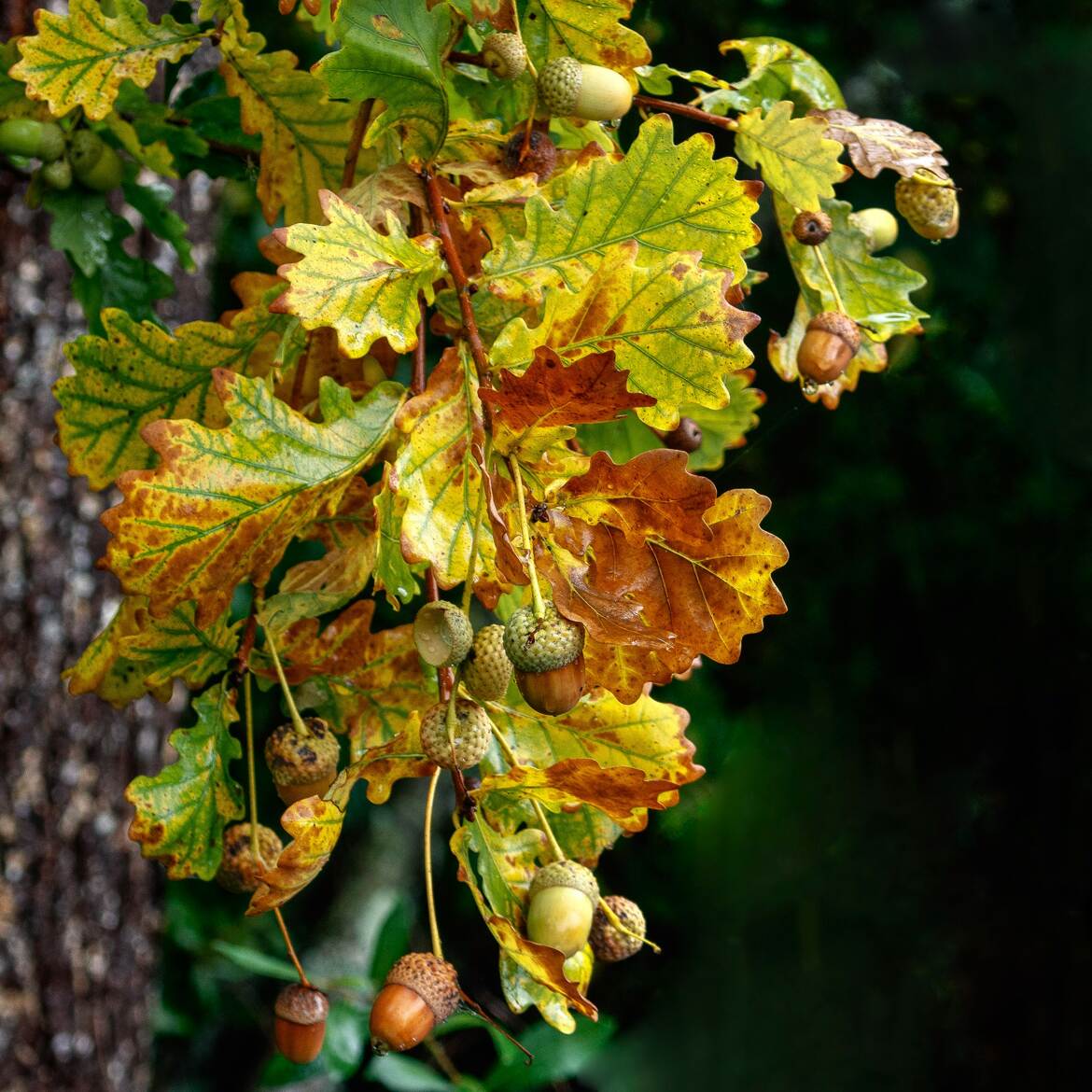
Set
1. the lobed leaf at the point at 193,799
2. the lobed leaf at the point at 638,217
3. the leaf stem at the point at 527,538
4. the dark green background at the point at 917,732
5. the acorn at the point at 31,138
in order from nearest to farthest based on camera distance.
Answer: the leaf stem at the point at 527,538, the lobed leaf at the point at 638,217, the lobed leaf at the point at 193,799, the acorn at the point at 31,138, the dark green background at the point at 917,732

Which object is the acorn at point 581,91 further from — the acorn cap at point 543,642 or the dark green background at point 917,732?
the dark green background at point 917,732

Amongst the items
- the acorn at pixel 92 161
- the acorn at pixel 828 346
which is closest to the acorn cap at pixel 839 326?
the acorn at pixel 828 346

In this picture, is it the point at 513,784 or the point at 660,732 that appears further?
the point at 660,732

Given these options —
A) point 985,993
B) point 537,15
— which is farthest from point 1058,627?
point 537,15

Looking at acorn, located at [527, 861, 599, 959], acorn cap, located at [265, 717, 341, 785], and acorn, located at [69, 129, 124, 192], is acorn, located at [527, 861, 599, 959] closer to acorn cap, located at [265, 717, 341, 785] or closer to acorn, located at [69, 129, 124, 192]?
acorn cap, located at [265, 717, 341, 785]

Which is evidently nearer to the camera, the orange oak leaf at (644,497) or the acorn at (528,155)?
the orange oak leaf at (644,497)

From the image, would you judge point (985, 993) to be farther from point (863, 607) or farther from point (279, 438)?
point (279, 438)

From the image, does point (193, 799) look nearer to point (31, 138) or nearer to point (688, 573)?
point (688, 573)
